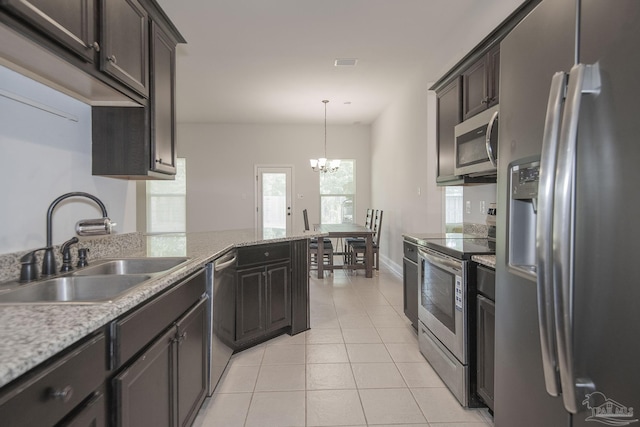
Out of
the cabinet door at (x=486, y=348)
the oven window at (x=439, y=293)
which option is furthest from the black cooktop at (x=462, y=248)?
the cabinet door at (x=486, y=348)

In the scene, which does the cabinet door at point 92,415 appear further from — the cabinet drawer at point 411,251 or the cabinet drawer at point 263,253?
the cabinet drawer at point 411,251

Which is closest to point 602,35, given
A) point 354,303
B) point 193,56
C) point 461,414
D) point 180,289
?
point 180,289

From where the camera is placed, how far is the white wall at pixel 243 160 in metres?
7.63

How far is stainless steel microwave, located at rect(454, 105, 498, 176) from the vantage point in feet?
7.01

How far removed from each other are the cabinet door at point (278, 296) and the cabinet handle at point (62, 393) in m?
1.98

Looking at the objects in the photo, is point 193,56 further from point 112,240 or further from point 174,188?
point 174,188

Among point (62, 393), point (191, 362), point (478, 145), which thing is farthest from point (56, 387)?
point (478, 145)

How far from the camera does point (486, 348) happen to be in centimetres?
180

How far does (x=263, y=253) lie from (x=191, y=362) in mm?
1124

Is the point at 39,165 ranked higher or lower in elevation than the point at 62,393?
higher

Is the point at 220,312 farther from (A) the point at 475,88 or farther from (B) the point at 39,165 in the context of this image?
(A) the point at 475,88

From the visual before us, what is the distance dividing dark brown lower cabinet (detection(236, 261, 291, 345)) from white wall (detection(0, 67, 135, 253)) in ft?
3.47

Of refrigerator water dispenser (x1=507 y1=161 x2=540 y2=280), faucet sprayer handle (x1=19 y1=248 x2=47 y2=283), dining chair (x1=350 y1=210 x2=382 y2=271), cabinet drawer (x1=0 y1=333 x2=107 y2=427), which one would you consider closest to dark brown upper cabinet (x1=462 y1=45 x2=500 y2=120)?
refrigerator water dispenser (x1=507 y1=161 x2=540 y2=280)

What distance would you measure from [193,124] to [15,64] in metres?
6.46
